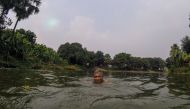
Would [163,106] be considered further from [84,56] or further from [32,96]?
[84,56]

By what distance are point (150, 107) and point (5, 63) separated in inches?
1277

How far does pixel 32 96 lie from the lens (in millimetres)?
10055

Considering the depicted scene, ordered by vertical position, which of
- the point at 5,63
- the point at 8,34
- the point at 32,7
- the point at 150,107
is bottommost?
the point at 150,107

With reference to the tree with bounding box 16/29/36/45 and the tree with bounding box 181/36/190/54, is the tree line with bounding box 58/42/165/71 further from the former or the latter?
the tree with bounding box 181/36/190/54

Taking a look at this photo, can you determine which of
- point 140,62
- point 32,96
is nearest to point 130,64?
point 140,62

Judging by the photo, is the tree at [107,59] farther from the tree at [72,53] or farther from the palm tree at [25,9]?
the palm tree at [25,9]

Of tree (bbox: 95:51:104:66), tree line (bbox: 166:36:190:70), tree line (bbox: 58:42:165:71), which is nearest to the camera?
tree line (bbox: 166:36:190:70)

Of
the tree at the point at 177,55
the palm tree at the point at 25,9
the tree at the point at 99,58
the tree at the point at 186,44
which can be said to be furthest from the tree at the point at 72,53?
the palm tree at the point at 25,9

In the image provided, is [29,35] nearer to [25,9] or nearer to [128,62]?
[25,9]

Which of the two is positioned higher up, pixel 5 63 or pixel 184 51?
pixel 184 51

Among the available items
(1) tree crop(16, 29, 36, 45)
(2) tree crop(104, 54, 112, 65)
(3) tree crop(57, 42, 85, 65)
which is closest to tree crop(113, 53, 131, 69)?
(2) tree crop(104, 54, 112, 65)

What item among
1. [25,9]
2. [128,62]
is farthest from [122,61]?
[25,9]

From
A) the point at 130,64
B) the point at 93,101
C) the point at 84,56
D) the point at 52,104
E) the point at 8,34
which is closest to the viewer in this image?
the point at 52,104

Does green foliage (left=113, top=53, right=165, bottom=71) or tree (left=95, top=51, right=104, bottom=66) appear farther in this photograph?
green foliage (left=113, top=53, right=165, bottom=71)
